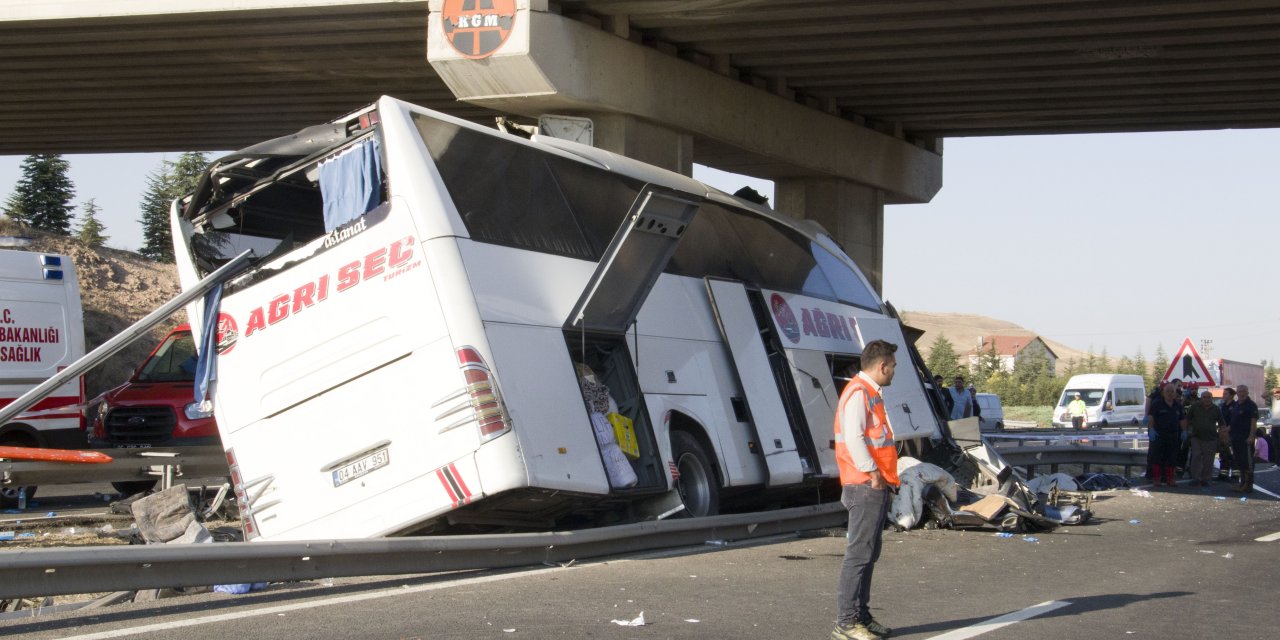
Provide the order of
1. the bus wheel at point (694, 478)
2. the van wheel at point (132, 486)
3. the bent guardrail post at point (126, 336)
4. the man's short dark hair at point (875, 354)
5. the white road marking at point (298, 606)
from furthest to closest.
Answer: the van wheel at point (132, 486) → the bus wheel at point (694, 478) → the bent guardrail post at point (126, 336) → the man's short dark hair at point (875, 354) → the white road marking at point (298, 606)

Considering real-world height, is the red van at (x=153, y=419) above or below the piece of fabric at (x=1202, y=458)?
above

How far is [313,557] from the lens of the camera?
27.9ft

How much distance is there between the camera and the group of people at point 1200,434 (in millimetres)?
22719

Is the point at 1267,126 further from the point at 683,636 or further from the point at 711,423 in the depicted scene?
the point at 683,636

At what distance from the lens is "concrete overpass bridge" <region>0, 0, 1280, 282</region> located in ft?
60.6

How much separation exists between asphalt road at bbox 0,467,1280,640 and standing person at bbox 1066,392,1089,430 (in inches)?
1724

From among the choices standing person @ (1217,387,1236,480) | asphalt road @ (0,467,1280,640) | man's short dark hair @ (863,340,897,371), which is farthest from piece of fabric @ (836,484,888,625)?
standing person @ (1217,387,1236,480)

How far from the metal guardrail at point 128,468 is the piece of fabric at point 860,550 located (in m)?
9.53

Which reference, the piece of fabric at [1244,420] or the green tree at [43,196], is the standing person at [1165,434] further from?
the green tree at [43,196]

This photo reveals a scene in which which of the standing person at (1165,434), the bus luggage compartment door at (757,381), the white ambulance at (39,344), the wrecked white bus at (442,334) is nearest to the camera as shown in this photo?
the wrecked white bus at (442,334)

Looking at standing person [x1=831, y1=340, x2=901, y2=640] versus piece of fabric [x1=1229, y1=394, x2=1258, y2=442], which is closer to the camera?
standing person [x1=831, y1=340, x2=901, y2=640]

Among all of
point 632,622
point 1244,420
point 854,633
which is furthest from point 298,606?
point 1244,420

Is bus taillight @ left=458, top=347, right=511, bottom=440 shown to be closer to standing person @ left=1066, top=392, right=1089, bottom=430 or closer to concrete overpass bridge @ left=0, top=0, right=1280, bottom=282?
concrete overpass bridge @ left=0, top=0, right=1280, bottom=282

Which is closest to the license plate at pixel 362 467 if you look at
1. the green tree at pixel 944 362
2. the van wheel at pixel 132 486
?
the van wheel at pixel 132 486
